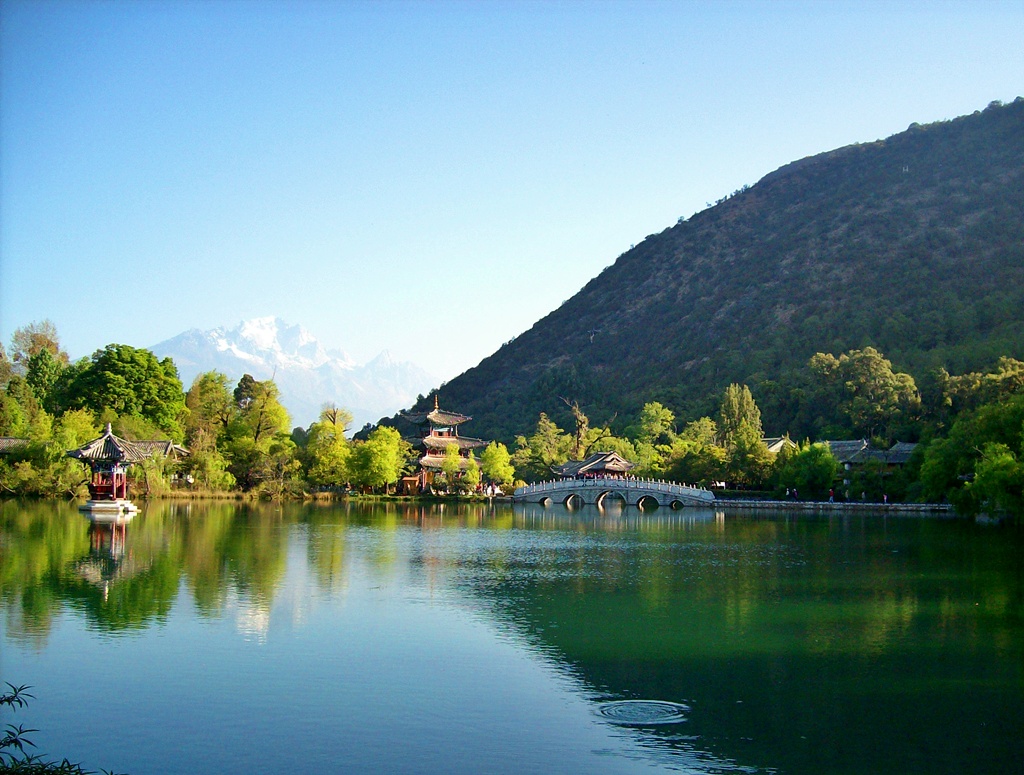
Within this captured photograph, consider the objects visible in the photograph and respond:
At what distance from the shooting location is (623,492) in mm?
61625

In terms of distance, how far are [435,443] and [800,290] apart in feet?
222

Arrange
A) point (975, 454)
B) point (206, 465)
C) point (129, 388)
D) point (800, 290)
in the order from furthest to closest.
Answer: point (800, 290)
point (129, 388)
point (206, 465)
point (975, 454)

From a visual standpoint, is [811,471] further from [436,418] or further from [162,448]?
[162,448]

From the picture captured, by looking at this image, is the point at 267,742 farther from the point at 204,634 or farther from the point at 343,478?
the point at 343,478

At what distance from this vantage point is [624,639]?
1644 centimetres

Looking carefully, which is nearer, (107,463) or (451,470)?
(107,463)

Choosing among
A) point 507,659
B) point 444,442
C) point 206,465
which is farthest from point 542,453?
point 507,659

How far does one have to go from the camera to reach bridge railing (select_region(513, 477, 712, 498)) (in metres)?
58.6

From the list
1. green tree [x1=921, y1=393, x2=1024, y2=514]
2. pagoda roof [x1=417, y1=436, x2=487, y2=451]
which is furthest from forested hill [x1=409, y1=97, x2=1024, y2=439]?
green tree [x1=921, y1=393, x2=1024, y2=514]

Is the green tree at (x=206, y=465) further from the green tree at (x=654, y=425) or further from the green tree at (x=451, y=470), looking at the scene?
the green tree at (x=654, y=425)

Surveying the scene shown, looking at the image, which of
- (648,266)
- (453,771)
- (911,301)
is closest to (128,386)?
(453,771)

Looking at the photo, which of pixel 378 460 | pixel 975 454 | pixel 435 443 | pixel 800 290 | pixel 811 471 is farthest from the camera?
pixel 800 290

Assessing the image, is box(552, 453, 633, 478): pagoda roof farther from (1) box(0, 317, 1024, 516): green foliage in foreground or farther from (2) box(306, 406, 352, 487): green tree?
(2) box(306, 406, 352, 487): green tree

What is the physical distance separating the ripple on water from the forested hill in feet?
216
